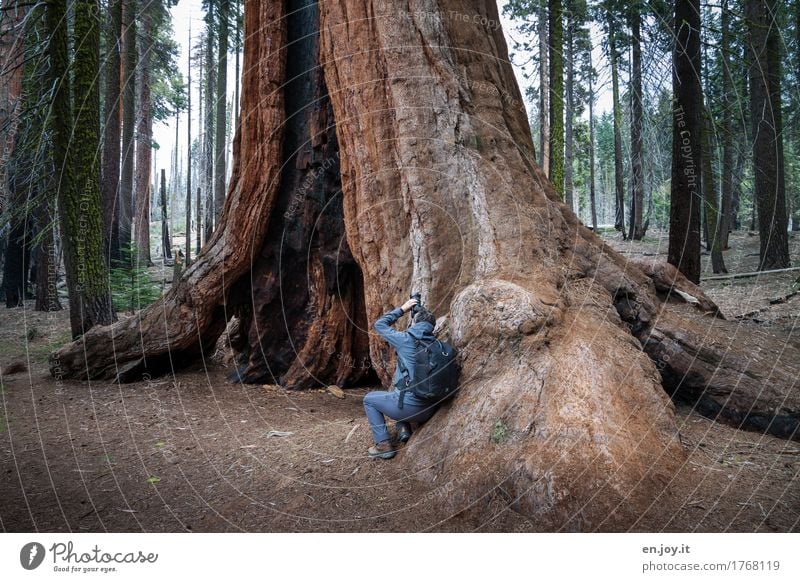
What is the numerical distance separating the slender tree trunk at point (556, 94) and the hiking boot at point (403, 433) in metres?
7.32

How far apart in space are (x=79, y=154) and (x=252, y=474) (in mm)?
5866

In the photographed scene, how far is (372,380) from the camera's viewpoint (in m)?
8.43

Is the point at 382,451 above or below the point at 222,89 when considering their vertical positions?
below

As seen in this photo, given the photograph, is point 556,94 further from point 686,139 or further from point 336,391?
point 336,391

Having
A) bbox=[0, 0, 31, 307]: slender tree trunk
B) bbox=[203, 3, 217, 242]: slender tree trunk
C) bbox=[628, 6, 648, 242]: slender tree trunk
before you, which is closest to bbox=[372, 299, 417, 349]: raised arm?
bbox=[628, 6, 648, 242]: slender tree trunk

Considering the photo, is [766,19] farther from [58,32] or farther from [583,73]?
[58,32]

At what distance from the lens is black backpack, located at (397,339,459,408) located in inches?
168

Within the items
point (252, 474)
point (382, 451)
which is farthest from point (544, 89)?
point (252, 474)

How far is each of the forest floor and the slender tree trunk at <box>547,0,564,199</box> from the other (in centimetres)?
532

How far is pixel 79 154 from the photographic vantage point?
7.74 m

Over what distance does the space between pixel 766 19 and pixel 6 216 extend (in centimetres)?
1194

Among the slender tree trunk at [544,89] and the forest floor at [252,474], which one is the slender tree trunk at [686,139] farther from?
the slender tree trunk at [544,89]

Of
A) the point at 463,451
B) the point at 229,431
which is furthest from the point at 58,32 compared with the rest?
the point at 463,451
